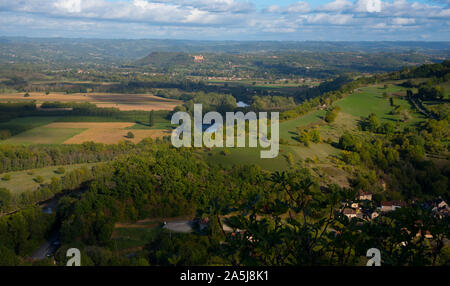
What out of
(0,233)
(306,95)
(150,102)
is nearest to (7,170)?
(0,233)

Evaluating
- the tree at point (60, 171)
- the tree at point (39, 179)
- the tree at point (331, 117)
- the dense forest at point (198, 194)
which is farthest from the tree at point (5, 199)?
the tree at point (331, 117)

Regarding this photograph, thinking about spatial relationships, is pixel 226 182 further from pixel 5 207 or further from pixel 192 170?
pixel 5 207

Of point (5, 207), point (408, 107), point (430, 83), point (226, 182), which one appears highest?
point (430, 83)

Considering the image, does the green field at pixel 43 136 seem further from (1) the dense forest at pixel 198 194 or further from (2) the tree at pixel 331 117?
(2) the tree at pixel 331 117

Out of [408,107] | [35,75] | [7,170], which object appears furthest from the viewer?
[35,75]

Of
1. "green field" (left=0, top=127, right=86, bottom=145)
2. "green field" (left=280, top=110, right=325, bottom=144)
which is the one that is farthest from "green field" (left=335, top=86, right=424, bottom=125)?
"green field" (left=0, top=127, right=86, bottom=145)

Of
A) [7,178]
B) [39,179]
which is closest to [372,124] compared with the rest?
[39,179]

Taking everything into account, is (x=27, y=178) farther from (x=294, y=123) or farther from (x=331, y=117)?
Answer: (x=331, y=117)

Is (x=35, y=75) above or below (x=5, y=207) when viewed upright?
above
